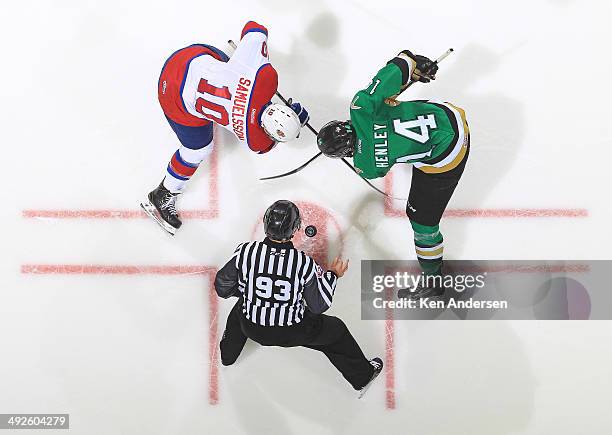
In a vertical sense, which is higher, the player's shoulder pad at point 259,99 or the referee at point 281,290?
the player's shoulder pad at point 259,99

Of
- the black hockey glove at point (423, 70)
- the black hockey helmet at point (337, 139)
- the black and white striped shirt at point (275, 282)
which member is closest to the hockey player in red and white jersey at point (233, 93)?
the black hockey helmet at point (337, 139)

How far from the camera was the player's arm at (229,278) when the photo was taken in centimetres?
386

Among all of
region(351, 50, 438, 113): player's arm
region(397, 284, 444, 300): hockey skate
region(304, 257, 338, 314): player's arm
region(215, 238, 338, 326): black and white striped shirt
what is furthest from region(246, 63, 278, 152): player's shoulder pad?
region(397, 284, 444, 300): hockey skate

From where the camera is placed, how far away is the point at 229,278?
3895 millimetres

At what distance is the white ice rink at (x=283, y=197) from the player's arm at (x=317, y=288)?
79 centimetres

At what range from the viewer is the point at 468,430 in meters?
4.64

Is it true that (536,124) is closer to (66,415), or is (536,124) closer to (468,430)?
(468,430)

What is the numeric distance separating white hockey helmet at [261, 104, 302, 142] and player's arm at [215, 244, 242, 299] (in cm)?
81

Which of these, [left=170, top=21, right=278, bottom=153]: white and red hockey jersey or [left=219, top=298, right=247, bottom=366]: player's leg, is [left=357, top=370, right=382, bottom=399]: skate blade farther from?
[left=170, top=21, right=278, bottom=153]: white and red hockey jersey

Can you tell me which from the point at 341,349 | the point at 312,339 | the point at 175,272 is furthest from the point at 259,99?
the point at 341,349

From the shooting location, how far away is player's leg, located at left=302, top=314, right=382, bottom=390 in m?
4.17

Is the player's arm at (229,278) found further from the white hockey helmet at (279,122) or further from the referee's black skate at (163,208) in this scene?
the referee's black skate at (163,208)

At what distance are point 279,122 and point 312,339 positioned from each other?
1527 mm

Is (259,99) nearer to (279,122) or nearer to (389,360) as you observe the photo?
(279,122)
